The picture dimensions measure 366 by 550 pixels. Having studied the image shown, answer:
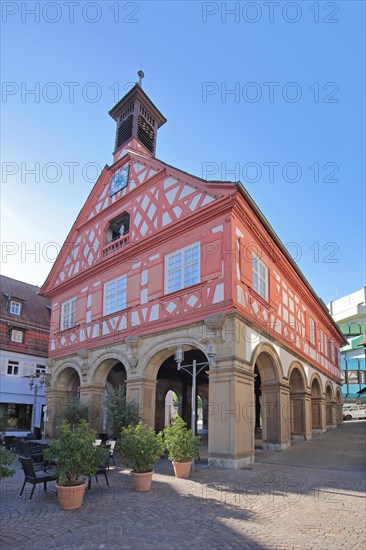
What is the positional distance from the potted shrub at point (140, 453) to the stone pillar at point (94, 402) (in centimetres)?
846

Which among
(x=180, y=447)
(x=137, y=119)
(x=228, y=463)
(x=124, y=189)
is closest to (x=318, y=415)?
(x=228, y=463)

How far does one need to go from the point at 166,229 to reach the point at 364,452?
1011 cm

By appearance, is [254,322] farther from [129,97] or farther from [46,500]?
[129,97]

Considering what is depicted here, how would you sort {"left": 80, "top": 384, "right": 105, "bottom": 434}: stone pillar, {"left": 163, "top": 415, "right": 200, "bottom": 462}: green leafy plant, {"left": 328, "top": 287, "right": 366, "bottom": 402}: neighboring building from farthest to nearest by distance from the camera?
{"left": 328, "top": 287, "right": 366, "bottom": 402}: neighboring building → {"left": 80, "top": 384, "right": 105, "bottom": 434}: stone pillar → {"left": 163, "top": 415, "right": 200, "bottom": 462}: green leafy plant

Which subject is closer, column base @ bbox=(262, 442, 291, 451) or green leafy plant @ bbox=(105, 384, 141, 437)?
green leafy plant @ bbox=(105, 384, 141, 437)

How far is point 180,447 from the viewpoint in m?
9.98

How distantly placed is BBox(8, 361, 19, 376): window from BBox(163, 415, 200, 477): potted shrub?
1914 cm

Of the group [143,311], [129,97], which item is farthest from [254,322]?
[129,97]

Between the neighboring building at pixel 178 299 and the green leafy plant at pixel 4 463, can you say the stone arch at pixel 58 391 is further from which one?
the green leafy plant at pixel 4 463

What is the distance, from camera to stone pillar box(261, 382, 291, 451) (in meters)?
14.9

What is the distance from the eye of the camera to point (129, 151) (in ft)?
58.6

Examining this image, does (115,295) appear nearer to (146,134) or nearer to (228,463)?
(146,134)

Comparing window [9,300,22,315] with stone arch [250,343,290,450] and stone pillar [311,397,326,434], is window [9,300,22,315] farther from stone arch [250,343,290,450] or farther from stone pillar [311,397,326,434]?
stone pillar [311,397,326,434]

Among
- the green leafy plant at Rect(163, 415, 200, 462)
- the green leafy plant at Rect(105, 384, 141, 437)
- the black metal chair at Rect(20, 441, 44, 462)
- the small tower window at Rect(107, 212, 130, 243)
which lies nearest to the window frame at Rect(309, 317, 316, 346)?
the small tower window at Rect(107, 212, 130, 243)
